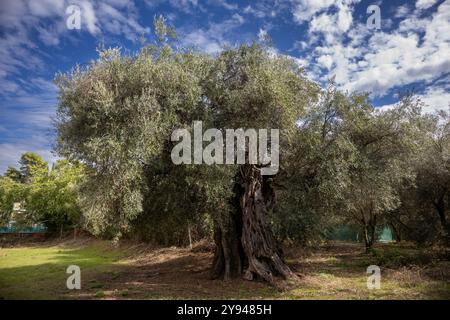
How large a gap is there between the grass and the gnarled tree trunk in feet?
2.38

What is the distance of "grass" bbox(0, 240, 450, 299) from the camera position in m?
12.6

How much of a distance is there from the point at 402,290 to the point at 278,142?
23.0 ft

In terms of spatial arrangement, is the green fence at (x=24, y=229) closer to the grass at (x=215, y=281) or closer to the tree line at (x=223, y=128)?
the grass at (x=215, y=281)

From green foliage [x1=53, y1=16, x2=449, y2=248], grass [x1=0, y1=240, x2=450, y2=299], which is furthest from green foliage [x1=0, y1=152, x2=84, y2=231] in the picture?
green foliage [x1=53, y1=16, x2=449, y2=248]

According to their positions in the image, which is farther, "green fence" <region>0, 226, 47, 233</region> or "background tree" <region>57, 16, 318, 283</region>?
"green fence" <region>0, 226, 47, 233</region>

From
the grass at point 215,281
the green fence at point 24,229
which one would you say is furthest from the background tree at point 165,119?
the green fence at point 24,229

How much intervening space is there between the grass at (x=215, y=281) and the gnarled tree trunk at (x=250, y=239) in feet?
2.38

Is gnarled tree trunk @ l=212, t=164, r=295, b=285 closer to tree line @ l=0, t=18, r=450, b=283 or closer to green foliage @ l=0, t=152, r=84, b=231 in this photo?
tree line @ l=0, t=18, r=450, b=283

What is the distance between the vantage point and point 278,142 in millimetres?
14141

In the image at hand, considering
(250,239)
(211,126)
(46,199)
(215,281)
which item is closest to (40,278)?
(215,281)

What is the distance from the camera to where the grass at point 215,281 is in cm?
1258

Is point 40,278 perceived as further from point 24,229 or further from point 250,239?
point 24,229
